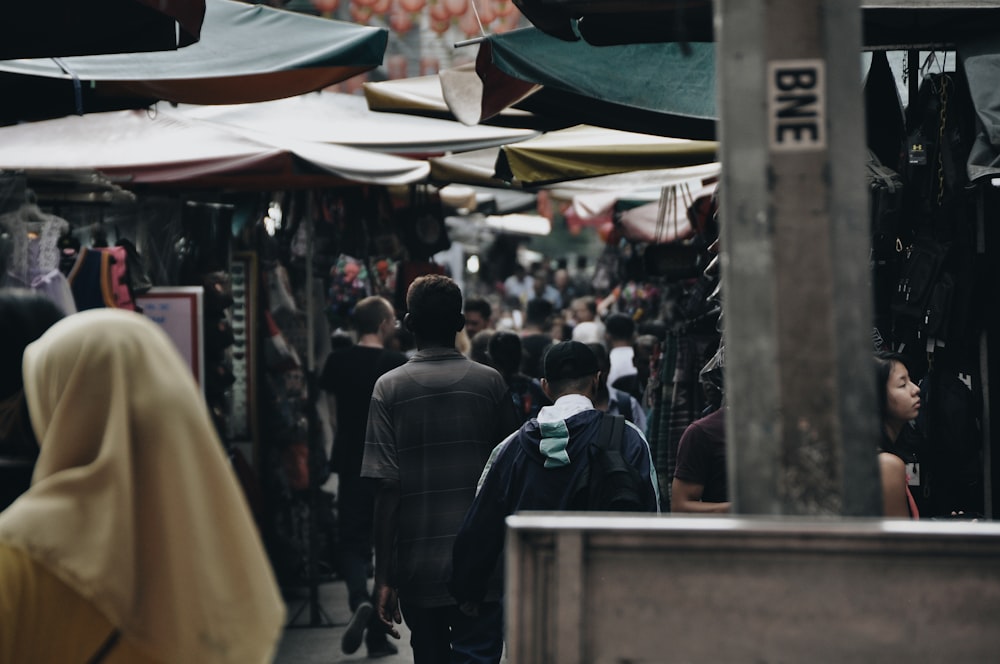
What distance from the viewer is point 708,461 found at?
5211mm

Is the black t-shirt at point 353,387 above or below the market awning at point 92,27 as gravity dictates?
below

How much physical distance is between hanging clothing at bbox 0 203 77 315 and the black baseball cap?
2467mm

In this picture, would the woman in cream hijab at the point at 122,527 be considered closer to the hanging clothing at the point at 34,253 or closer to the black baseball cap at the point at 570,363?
the black baseball cap at the point at 570,363

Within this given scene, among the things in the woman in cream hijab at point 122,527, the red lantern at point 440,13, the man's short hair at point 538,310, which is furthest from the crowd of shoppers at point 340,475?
the red lantern at point 440,13

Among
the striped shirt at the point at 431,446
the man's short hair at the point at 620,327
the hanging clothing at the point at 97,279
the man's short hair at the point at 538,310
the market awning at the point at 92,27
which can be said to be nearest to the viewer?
the market awning at the point at 92,27

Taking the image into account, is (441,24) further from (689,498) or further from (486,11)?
(689,498)

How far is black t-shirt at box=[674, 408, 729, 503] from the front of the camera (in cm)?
521

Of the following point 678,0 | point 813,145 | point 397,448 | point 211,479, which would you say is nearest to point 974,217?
point 678,0

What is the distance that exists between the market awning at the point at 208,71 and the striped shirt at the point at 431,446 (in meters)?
1.48

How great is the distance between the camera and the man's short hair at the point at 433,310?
18.2 ft

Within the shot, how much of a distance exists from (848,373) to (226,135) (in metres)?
6.05

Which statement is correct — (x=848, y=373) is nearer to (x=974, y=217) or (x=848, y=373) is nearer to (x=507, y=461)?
(x=507, y=461)

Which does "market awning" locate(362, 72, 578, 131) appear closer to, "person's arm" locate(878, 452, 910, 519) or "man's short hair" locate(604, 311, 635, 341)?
"person's arm" locate(878, 452, 910, 519)

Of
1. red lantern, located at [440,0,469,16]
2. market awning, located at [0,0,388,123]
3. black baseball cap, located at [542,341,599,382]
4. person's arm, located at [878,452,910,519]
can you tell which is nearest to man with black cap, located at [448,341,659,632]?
black baseball cap, located at [542,341,599,382]
